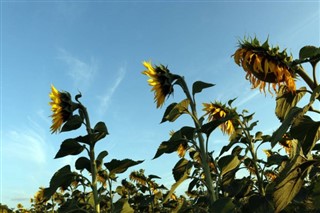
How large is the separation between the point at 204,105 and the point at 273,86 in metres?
2.08

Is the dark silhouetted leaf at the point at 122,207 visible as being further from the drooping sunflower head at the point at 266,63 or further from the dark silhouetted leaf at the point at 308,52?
the dark silhouetted leaf at the point at 308,52

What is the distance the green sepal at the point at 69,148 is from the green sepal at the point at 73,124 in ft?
1.03

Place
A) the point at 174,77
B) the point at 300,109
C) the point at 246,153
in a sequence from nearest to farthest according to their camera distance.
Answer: the point at 300,109, the point at 174,77, the point at 246,153

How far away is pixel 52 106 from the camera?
180 inches

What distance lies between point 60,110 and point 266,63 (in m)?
2.85

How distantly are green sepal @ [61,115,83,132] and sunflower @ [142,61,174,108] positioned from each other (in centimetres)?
100

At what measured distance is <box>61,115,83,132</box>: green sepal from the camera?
424cm

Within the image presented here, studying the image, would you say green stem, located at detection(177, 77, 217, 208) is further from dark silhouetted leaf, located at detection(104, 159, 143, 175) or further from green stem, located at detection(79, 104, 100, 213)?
green stem, located at detection(79, 104, 100, 213)

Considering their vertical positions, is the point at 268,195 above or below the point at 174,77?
below

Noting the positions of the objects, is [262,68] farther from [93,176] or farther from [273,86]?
[93,176]

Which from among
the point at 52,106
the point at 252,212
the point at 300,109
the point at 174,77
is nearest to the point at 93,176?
the point at 52,106

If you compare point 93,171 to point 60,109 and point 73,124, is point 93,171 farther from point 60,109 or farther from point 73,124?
point 60,109

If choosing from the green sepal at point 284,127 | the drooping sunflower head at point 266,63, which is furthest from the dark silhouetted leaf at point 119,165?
the green sepal at point 284,127

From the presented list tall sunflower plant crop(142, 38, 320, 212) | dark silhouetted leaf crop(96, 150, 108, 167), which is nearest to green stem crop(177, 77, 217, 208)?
tall sunflower plant crop(142, 38, 320, 212)
